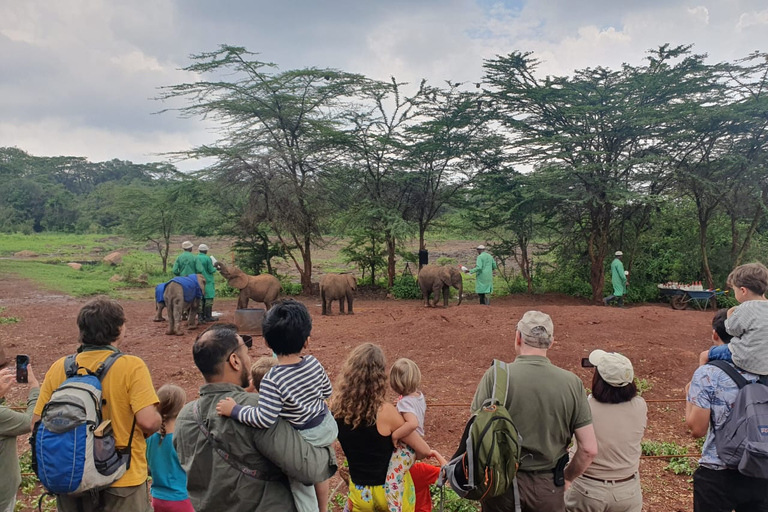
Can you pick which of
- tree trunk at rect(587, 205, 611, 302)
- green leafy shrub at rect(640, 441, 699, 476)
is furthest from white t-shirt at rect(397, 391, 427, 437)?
tree trunk at rect(587, 205, 611, 302)

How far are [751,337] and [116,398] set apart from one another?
3.22 m

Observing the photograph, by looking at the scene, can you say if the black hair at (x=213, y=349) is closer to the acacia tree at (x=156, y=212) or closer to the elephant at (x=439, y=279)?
the elephant at (x=439, y=279)

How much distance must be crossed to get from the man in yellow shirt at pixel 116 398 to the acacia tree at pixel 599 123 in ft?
44.3

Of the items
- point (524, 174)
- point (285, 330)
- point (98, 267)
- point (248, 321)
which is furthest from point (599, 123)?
point (98, 267)

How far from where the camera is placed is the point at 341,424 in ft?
8.94

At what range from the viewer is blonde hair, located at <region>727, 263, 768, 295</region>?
2.94 meters

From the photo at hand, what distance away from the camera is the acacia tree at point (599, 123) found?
13977 millimetres

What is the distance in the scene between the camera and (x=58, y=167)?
5756 cm

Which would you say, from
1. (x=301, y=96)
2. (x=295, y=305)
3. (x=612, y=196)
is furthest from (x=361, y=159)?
(x=295, y=305)

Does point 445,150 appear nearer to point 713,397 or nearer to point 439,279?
point 439,279

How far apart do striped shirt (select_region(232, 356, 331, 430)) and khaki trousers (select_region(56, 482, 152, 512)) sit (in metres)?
0.96

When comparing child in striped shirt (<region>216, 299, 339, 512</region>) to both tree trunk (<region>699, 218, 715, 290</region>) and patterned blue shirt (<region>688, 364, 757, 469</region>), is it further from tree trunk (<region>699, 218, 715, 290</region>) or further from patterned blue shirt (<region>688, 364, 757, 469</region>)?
tree trunk (<region>699, 218, 715, 290</region>)

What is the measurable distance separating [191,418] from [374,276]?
1717 centimetres

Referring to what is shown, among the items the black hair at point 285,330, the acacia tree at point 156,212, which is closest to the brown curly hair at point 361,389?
the black hair at point 285,330
